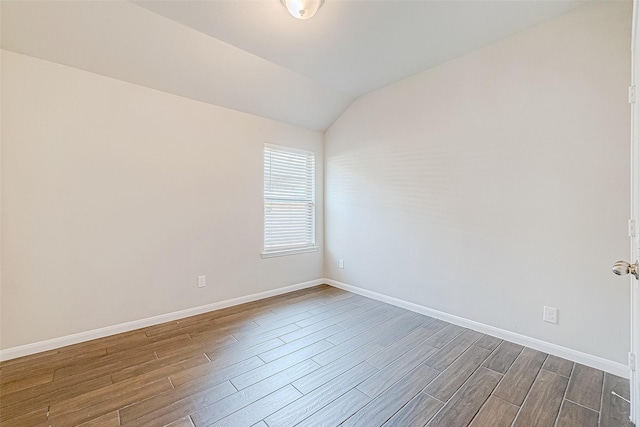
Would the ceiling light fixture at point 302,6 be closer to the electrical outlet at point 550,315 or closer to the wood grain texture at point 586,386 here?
the electrical outlet at point 550,315

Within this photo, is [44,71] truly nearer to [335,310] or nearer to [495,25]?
[335,310]

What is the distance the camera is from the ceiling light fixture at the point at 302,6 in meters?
1.87

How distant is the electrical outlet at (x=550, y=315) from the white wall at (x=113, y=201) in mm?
2958

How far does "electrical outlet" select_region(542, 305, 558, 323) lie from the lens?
7.16 feet

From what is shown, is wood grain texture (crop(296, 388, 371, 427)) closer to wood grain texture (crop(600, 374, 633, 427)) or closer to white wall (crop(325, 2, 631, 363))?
wood grain texture (crop(600, 374, 633, 427))

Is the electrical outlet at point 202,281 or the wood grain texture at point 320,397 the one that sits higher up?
the electrical outlet at point 202,281

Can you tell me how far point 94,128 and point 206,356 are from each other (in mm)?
2210

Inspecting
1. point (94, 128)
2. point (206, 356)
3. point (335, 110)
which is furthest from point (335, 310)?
point (94, 128)

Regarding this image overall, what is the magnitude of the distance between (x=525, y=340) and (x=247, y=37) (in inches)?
142

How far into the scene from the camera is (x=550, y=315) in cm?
221

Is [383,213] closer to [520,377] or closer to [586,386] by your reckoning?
[520,377]

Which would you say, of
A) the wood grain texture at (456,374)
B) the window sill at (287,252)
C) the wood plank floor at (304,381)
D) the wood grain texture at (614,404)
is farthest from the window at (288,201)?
the wood grain texture at (614,404)

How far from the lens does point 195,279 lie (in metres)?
2.98

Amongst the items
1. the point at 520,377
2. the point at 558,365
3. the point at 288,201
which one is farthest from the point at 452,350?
the point at 288,201
